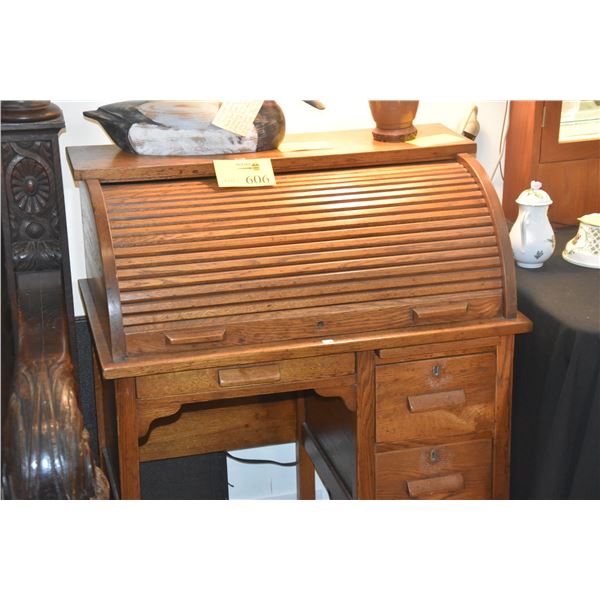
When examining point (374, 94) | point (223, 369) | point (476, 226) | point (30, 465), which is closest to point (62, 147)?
point (223, 369)

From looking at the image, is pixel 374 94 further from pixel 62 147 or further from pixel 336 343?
pixel 62 147

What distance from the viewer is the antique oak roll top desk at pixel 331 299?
1.81m

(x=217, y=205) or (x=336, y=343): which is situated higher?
(x=217, y=205)

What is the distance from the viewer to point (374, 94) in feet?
1.75

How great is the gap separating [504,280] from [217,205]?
0.64m

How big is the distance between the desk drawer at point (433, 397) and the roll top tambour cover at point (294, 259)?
10cm

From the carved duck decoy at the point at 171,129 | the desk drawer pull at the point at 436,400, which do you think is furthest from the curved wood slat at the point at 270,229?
the desk drawer pull at the point at 436,400

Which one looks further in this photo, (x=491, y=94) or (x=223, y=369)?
(x=223, y=369)

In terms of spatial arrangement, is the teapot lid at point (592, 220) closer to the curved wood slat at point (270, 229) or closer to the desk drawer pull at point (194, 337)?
the curved wood slat at point (270, 229)

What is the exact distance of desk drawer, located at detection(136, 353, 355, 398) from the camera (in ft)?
5.98

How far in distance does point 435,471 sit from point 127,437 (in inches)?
27.5

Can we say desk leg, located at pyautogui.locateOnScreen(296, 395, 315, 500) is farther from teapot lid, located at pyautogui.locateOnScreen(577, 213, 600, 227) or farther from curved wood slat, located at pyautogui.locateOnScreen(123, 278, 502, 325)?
teapot lid, located at pyautogui.locateOnScreen(577, 213, 600, 227)

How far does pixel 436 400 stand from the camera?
1.96 m

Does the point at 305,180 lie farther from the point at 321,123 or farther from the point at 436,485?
the point at 436,485
